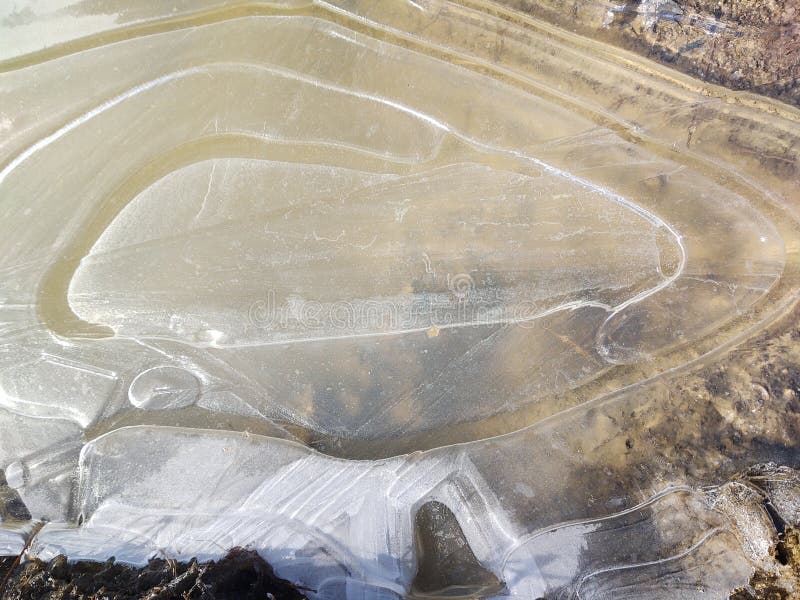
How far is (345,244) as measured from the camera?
382 centimetres

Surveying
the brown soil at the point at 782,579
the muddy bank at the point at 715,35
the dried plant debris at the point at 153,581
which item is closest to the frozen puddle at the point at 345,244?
the muddy bank at the point at 715,35

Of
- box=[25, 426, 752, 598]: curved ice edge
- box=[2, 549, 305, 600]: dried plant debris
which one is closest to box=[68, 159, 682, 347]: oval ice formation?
box=[25, 426, 752, 598]: curved ice edge

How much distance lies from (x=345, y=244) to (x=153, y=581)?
2.86m

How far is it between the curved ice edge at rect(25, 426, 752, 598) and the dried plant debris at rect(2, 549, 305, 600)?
81mm

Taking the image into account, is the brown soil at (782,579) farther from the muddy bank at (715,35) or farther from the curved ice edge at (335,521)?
the muddy bank at (715,35)

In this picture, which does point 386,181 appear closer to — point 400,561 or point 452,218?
point 452,218

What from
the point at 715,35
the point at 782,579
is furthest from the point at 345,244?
the point at 782,579

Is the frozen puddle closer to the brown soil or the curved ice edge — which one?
the curved ice edge

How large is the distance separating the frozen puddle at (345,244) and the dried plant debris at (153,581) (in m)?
0.46

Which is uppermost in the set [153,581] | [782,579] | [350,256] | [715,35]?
[715,35]

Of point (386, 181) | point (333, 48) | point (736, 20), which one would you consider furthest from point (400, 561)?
point (736, 20)

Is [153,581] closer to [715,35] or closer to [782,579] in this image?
[782,579]

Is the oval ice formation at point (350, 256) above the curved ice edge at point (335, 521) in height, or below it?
above

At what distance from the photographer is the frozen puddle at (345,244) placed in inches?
146
